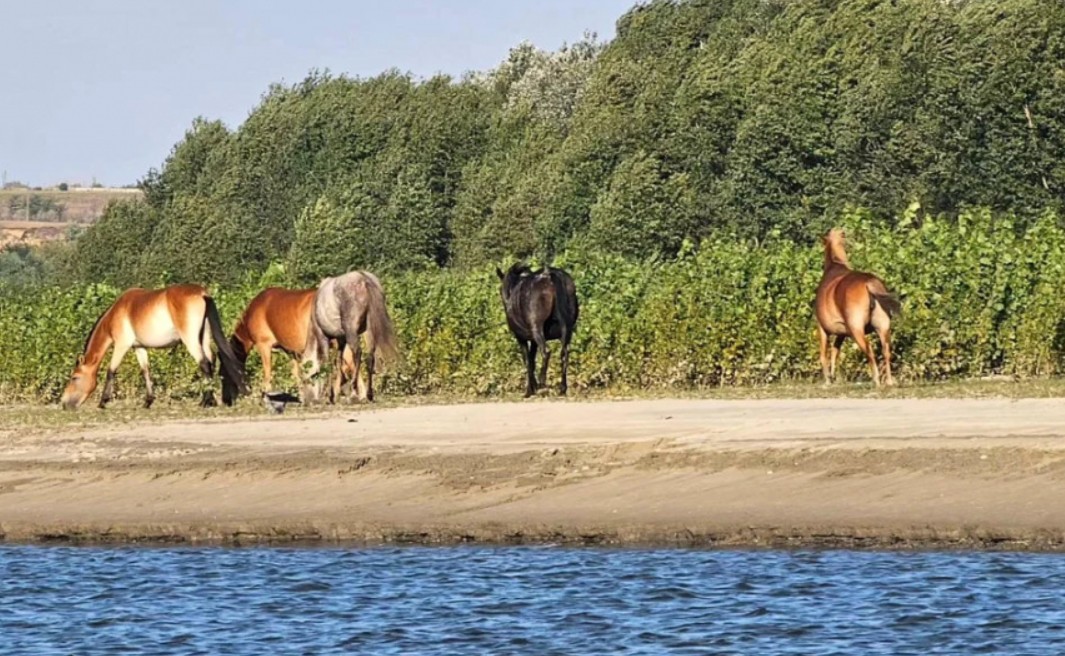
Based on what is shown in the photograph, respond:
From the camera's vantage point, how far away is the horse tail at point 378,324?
23.3 meters

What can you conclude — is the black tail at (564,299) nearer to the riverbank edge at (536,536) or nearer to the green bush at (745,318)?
the green bush at (745,318)

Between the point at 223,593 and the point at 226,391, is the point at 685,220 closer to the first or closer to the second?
the point at 226,391

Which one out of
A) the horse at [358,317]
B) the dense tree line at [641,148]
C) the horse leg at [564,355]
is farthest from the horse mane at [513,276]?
the dense tree line at [641,148]

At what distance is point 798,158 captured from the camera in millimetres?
52406

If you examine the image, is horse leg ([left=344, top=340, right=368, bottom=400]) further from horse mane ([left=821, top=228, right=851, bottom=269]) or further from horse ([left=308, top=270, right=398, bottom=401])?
horse mane ([left=821, top=228, right=851, bottom=269])

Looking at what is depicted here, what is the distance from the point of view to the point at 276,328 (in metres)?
25.1

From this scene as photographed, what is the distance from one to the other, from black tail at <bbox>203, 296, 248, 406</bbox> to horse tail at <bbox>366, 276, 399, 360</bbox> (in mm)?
1477

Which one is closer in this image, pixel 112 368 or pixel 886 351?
pixel 886 351

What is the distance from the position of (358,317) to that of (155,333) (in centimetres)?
264

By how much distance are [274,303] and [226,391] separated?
5.91ft

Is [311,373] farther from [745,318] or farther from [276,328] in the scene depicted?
[745,318]

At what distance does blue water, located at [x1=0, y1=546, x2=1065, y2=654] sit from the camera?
37.2ft

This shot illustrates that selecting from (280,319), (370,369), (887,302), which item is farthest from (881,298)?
(280,319)

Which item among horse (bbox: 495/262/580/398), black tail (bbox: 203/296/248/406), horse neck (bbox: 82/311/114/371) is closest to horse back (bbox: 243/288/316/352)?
black tail (bbox: 203/296/248/406)
